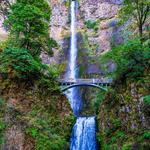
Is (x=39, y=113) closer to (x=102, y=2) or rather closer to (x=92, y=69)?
(x=92, y=69)

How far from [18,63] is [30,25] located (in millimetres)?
3823

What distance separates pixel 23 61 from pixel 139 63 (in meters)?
9.55

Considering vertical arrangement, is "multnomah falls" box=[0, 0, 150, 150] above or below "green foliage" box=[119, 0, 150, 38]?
below

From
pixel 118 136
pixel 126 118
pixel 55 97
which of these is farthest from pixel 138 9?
pixel 118 136

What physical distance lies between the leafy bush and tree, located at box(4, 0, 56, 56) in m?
1.65

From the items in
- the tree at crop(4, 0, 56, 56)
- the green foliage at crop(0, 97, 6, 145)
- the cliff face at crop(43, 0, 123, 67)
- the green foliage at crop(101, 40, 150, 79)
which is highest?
the cliff face at crop(43, 0, 123, 67)

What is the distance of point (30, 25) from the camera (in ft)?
97.6

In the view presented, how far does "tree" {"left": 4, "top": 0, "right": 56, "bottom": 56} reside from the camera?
2909 cm

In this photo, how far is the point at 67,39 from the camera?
5497 centimetres

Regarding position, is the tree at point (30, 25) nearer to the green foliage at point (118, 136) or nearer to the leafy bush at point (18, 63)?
the leafy bush at point (18, 63)

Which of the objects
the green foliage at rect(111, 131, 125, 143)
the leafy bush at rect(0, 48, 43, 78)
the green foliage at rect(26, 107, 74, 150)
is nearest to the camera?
the green foliage at rect(111, 131, 125, 143)

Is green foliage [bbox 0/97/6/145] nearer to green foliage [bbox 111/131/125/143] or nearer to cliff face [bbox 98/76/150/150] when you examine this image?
cliff face [bbox 98/76/150/150]

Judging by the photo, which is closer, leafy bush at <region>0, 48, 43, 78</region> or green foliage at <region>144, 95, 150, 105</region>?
green foliage at <region>144, 95, 150, 105</region>

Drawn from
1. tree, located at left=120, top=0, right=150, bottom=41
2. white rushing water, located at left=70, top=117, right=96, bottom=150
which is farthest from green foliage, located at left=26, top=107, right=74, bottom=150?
tree, located at left=120, top=0, right=150, bottom=41
